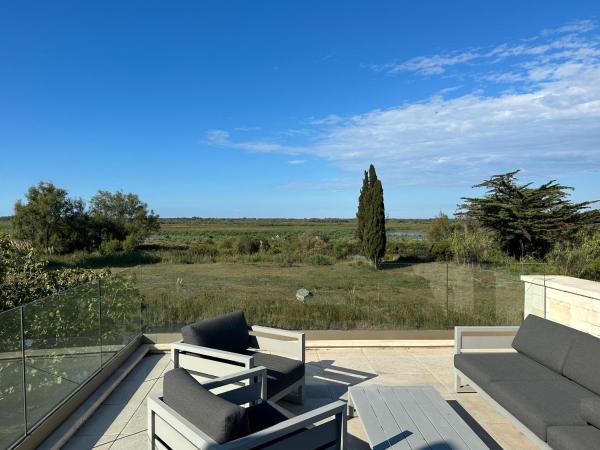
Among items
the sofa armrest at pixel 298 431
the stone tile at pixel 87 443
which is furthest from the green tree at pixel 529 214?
the stone tile at pixel 87 443

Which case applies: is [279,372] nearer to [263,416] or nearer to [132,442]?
[263,416]

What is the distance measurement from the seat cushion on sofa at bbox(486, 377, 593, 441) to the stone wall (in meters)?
1.50

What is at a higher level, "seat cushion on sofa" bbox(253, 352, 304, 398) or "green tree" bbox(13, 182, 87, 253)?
"green tree" bbox(13, 182, 87, 253)

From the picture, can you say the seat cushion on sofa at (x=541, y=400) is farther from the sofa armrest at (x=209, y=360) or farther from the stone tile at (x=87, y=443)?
the stone tile at (x=87, y=443)

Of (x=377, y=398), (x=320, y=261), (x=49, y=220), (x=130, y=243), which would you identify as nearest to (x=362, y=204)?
(x=320, y=261)

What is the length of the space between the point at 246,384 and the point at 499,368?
1932mm

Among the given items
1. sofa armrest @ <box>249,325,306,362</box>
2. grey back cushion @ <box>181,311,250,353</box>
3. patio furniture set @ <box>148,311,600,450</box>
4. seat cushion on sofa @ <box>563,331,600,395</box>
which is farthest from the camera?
sofa armrest @ <box>249,325,306,362</box>

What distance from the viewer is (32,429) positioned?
2.67m

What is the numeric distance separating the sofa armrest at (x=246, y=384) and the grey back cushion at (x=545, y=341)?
218cm

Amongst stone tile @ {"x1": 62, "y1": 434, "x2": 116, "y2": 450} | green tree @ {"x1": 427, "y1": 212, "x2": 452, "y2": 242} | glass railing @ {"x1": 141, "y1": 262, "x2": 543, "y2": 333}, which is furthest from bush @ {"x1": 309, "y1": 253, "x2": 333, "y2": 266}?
green tree @ {"x1": 427, "y1": 212, "x2": 452, "y2": 242}

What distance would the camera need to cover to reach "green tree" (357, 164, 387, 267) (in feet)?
57.9

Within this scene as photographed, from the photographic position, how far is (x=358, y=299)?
6.01m

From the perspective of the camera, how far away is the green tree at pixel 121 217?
27984mm

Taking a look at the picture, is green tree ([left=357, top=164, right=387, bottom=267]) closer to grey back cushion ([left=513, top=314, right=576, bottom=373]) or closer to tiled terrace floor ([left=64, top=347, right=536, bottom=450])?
tiled terrace floor ([left=64, top=347, right=536, bottom=450])
